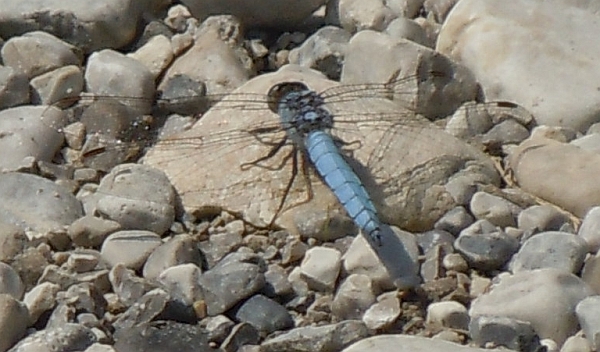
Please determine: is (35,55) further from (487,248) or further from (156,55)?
(487,248)

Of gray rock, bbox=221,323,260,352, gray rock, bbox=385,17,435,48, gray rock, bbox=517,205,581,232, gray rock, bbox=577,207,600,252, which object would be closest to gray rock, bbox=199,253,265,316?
gray rock, bbox=221,323,260,352

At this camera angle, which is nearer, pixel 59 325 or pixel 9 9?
pixel 59 325

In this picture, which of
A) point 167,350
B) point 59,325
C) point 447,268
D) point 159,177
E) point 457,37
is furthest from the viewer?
point 457,37

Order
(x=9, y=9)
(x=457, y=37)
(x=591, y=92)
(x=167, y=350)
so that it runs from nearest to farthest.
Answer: (x=167, y=350) → (x=591, y=92) → (x=457, y=37) → (x=9, y=9)

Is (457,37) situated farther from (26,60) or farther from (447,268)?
(26,60)

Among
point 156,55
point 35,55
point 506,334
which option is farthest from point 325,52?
point 506,334

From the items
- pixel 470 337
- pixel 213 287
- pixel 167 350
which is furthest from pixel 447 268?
pixel 167 350

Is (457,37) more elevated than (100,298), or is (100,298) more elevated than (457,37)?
(457,37)
